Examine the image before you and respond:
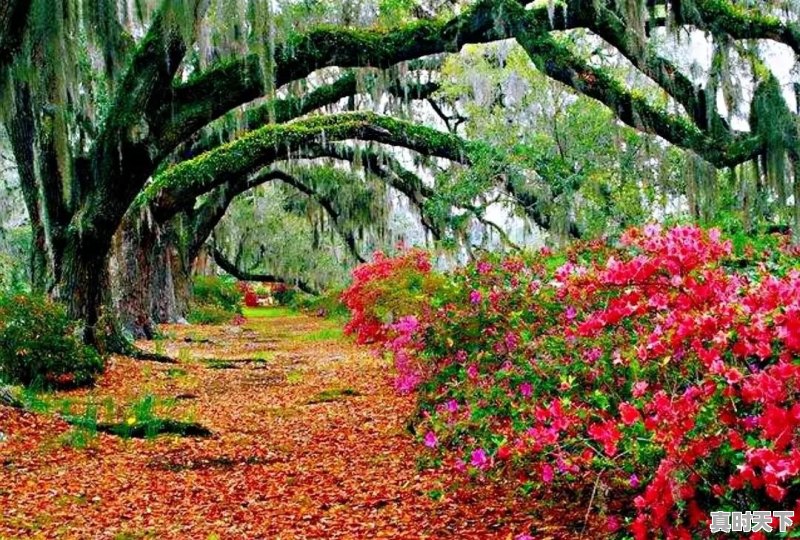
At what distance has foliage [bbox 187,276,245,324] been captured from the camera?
2148 cm

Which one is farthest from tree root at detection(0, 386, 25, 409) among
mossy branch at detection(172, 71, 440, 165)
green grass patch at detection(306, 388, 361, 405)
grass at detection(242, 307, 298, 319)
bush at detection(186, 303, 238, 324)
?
grass at detection(242, 307, 298, 319)

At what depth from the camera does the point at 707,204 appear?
9.55 m

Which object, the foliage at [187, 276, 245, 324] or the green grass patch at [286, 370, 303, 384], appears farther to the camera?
the foliage at [187, 276, 245, 324]

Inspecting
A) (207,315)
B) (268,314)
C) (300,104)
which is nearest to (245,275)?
(268,314)

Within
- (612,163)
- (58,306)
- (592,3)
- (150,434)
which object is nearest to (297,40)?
(592,3)

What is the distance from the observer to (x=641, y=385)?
2615 mm

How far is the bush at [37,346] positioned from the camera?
7.40 meters

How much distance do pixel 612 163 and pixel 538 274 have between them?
232 inches

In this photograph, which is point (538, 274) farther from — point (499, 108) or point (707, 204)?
point (499, 108)

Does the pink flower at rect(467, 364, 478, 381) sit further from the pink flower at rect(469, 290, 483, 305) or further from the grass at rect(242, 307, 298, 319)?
the grass at rect(242, 307, 298, 319)

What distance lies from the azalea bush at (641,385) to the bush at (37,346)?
403 cm

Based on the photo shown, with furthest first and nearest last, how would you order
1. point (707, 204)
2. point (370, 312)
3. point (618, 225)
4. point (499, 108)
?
1. point (499, 108)
2. point (370, 312)
3. point (618, 225)
4. point (707, 204)

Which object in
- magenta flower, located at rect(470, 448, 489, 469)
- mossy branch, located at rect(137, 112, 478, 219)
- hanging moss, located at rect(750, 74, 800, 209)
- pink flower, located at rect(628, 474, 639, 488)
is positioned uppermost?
mossy branch, located at rect(137, 112, 478, 219)

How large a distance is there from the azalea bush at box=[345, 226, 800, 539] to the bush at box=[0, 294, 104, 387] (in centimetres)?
403
